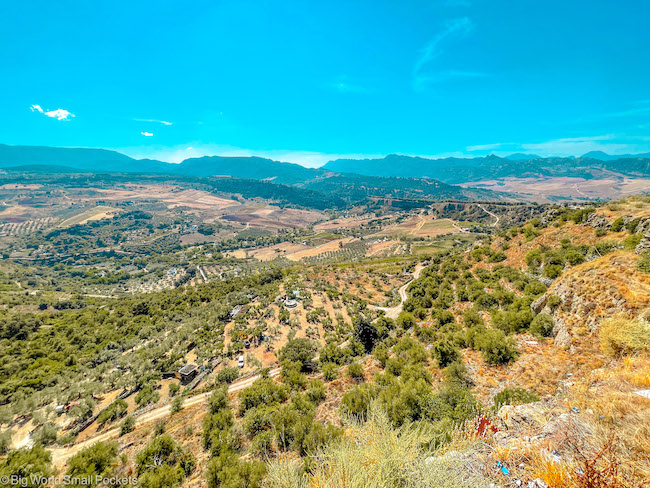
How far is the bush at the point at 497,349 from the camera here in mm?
13000

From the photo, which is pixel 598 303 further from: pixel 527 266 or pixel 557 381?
pixel 527 266

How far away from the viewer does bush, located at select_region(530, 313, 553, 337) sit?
13.8 meters

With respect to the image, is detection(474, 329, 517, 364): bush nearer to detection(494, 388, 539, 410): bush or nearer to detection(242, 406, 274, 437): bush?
detection(494, 388, 539, 410): bush

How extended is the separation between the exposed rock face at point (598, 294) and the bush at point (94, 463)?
23.9 meters

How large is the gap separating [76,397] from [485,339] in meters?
39.2

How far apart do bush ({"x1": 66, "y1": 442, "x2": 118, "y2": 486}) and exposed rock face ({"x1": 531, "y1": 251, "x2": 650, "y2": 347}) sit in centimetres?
2394

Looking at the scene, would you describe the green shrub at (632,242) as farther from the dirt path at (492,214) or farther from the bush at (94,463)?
the dirt path at (492,214)

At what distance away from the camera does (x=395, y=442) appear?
6227 mm

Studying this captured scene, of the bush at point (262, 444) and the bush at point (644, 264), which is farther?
the bush at point (644, 264)

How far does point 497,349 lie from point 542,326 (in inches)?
135

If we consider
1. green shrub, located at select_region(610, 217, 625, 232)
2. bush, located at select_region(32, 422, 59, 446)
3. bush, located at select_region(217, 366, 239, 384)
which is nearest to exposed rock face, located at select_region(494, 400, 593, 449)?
bush, located at select_region(217, 366, 239, 384)

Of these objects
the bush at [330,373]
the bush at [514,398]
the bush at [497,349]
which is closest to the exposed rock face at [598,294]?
the bush at [497,349]

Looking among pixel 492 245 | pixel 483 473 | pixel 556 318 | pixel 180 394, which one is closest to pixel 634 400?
pixel 483 473

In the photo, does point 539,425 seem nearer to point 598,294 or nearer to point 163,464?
point 598,294
